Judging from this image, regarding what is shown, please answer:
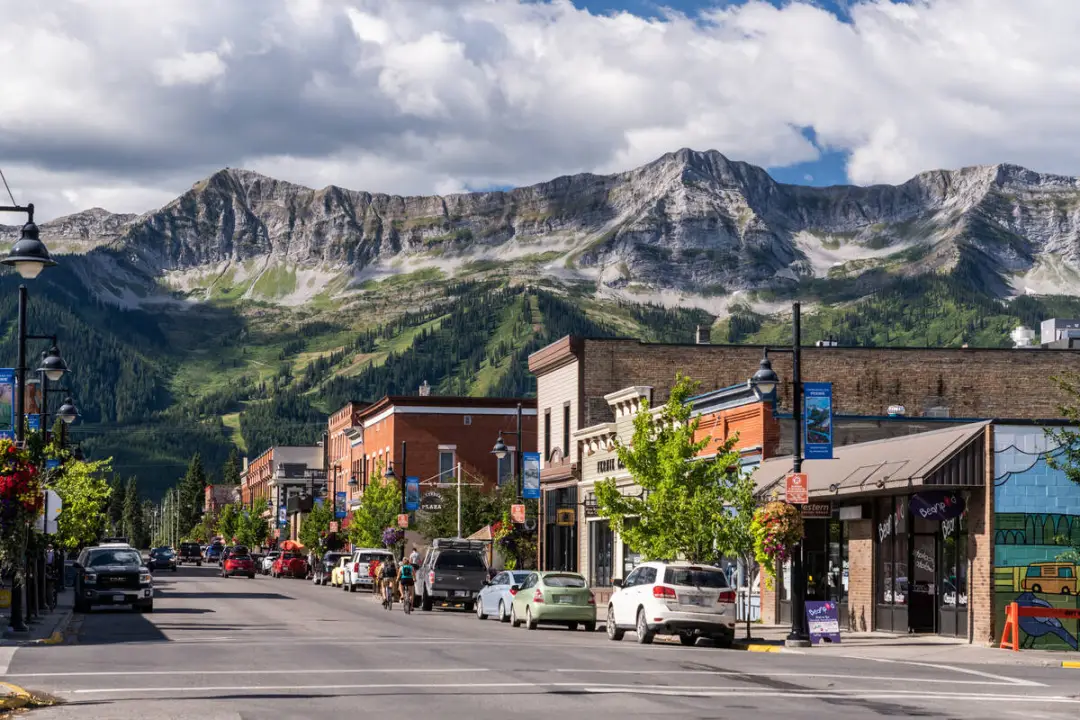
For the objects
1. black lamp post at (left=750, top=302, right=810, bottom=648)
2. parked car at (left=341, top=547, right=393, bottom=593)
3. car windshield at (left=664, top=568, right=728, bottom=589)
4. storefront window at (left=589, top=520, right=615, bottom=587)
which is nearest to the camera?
car windshield at (left=664, top=568, right=728, bottom=589)

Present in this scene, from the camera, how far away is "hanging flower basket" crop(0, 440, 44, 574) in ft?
103

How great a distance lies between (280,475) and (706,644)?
416 ft

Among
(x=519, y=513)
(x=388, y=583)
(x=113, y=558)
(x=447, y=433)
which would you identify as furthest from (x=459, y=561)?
(x=447, y=433)

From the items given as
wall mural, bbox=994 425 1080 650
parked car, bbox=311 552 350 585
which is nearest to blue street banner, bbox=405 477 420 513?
parked car, bbox=311 552 350 585

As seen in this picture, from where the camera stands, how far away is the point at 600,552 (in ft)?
203

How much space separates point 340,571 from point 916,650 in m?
49.9

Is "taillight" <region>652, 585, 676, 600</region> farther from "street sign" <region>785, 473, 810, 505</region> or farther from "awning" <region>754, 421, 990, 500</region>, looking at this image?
"awning" <region>754, 421, 990, 500</region>

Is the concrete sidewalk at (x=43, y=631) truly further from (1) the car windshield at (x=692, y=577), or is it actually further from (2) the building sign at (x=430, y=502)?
(2) the building sign at (x=430, y=502)

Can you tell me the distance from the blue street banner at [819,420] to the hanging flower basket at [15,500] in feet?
53.9

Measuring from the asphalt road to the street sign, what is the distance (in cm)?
337

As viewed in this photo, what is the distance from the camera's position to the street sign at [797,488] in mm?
33406

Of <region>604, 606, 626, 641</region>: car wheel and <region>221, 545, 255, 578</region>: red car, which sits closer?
<region>604, 606, 626, 641</region>: car wheel

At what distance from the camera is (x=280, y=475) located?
15800 cm

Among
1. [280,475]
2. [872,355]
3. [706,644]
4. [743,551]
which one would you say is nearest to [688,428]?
[743,551]
